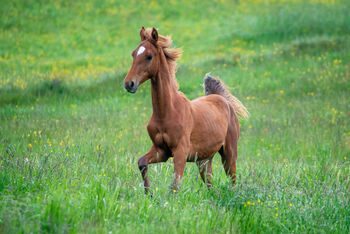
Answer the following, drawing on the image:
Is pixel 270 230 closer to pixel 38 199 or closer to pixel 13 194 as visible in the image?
pixel 38 199

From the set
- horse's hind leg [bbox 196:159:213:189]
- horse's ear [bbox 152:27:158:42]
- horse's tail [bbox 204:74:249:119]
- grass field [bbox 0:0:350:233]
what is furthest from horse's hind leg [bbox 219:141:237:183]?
horse's ear [bbox 152:27:158:42]

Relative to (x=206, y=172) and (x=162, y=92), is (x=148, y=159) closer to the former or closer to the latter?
(x=162, y=92)

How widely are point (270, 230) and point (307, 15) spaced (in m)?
20.4

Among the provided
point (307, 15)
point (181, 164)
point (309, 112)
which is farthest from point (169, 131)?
point (307, 15)

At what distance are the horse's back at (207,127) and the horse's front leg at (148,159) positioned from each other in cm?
54

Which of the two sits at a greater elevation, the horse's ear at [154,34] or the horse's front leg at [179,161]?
the horse's ear at [154,34]

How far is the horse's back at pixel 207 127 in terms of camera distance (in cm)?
632

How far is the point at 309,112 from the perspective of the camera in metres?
12.8

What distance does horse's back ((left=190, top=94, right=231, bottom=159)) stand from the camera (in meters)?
6.32

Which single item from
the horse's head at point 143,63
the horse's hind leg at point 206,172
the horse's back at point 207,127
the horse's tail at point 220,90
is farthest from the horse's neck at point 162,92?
the horse's tail at point 220,90

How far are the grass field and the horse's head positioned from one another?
1.20 m

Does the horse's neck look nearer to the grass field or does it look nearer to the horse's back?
the horse's back

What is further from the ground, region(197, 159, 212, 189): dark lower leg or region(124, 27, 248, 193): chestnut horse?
region(124, 27, 248, 193): chestnut horse

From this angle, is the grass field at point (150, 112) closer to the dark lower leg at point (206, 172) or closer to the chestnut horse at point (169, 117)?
the dark lower leg at point (206, 172)
